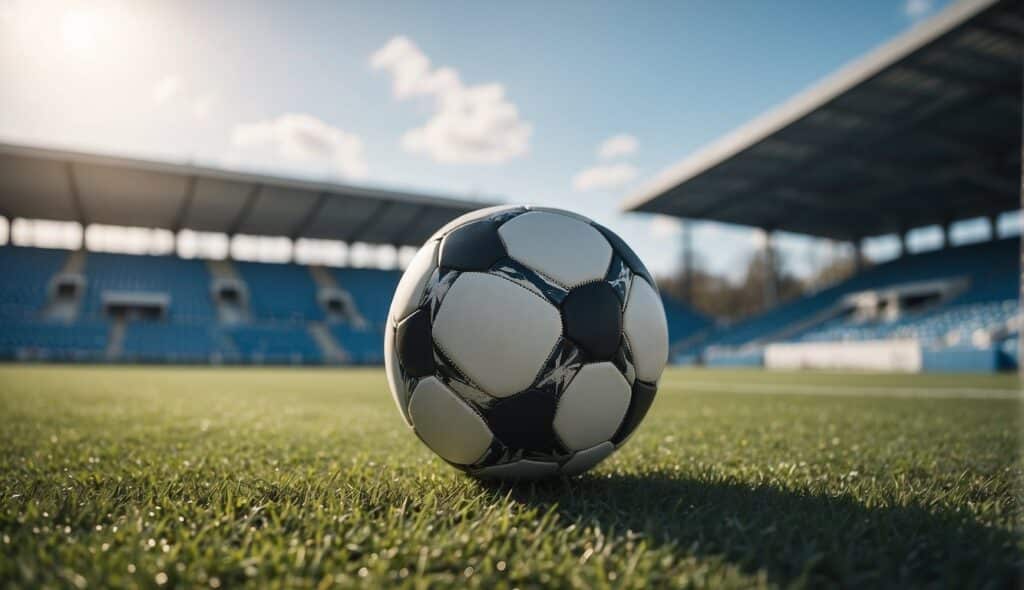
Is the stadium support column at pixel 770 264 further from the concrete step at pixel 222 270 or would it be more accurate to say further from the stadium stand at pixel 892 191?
the concrete step at pixel 222 270

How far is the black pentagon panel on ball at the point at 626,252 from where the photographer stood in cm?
218

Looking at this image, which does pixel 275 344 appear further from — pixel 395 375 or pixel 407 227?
pixel 395 375

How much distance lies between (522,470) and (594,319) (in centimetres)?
57

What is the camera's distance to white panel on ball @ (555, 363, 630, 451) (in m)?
1.92

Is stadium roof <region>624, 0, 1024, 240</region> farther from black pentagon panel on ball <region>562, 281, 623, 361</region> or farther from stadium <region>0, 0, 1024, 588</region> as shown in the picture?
black pentagon panel on ball <region>562, 281, 623, 361</region>

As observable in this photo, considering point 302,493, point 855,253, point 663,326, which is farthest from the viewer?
point 855,253

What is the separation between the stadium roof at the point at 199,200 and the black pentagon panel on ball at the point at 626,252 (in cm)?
2621

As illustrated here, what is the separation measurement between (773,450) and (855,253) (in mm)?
36270

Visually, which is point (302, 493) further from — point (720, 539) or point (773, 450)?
point (773, 450)

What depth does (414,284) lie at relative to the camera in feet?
6.93

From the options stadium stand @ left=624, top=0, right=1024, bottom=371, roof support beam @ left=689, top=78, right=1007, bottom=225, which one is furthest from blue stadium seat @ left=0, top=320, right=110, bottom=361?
roof support beam @ left=689, top=78, right=1007, bottom=225

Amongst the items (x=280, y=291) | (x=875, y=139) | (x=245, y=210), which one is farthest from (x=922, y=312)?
(x=245, y=210)

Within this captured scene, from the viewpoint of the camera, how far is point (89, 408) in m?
5.67

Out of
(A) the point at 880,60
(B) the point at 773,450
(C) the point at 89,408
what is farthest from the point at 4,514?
(A) the point at 880,60
